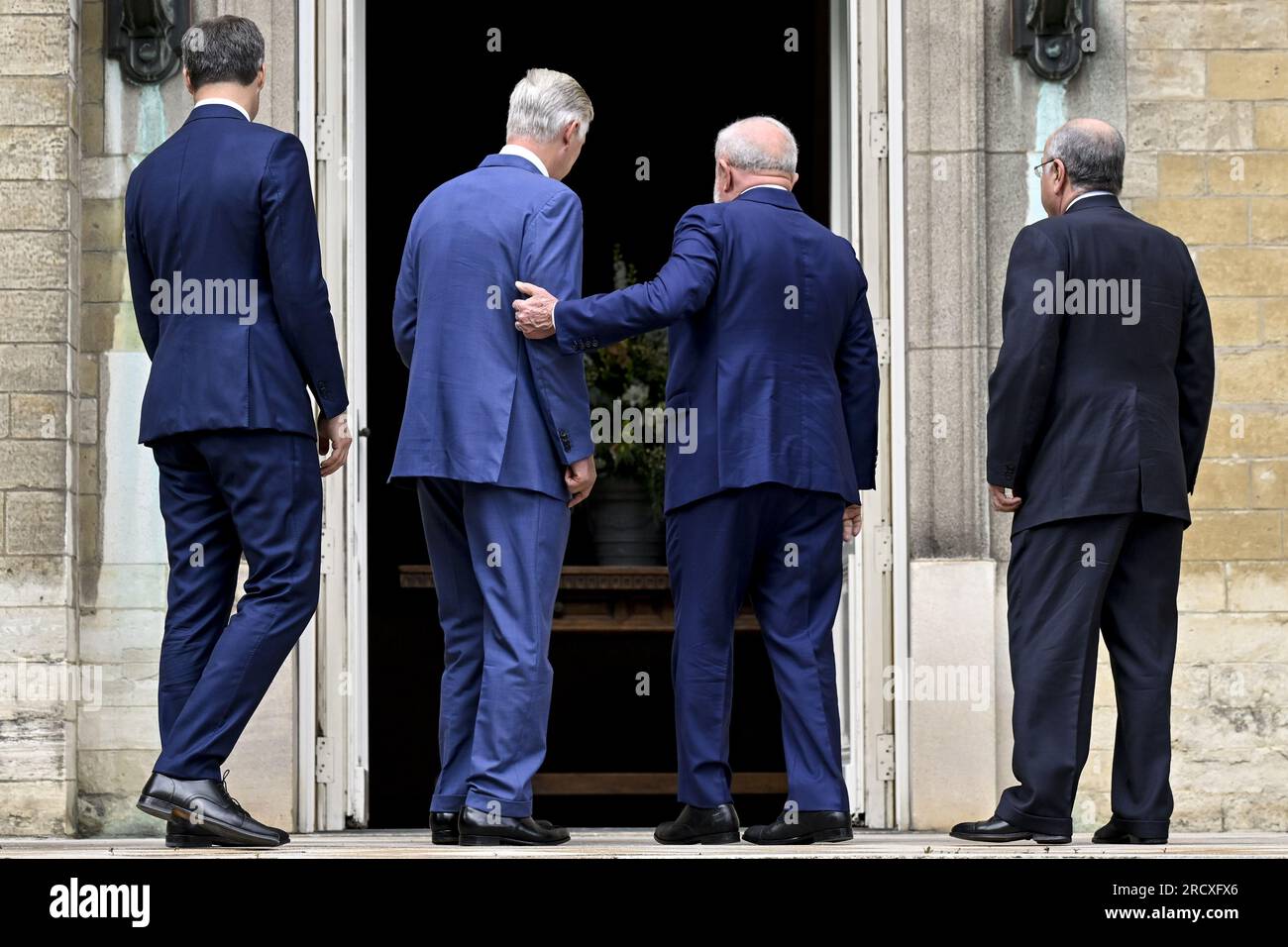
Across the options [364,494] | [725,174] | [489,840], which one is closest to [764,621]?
[489,840]

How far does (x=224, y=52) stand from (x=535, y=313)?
96cm

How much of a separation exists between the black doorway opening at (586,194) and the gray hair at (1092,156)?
8.85ft

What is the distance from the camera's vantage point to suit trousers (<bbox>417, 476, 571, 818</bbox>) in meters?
4.65

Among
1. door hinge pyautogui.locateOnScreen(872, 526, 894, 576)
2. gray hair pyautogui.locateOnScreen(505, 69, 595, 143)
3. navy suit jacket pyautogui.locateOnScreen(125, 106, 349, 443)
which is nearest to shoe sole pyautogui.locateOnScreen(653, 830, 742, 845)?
navy suit jacket pyautogui.locateOnScreen(125, 106, 349, 443)

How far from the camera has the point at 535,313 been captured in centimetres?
472

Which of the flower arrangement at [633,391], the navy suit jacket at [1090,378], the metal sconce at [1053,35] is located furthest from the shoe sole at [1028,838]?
the flower arrangement at [633,391]

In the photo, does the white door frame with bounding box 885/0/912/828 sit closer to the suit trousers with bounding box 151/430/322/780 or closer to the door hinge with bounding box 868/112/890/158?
the door hinge with bounding box 868/112/890/158

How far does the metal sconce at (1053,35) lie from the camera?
21.6ft

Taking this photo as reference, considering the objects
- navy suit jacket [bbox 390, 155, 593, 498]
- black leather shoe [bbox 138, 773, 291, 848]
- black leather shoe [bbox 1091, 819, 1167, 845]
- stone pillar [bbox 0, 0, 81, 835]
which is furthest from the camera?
stone pillar [bbox 0, 0, 81, 835]

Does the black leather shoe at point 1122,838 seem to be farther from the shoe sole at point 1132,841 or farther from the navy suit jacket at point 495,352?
the navy suit jacket at point 495,352

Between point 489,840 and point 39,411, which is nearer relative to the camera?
point 489,840

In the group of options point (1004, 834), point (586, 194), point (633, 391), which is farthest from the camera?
point (586, 194)

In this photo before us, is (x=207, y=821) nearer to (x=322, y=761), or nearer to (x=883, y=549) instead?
(x=322, y=761)

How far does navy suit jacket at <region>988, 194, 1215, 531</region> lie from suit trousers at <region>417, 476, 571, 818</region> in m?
1.17
